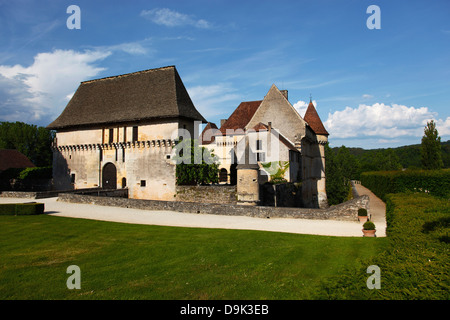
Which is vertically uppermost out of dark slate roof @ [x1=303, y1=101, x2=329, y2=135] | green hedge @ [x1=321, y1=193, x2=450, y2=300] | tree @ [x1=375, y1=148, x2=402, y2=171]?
dark slate roof @ [x1=303, y1=101, x2=329, y2=135]

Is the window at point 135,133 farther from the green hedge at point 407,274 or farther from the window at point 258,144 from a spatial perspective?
the green hedge at point 407,274

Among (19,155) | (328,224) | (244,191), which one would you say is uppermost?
(19,155)

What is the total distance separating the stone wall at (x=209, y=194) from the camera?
23188 mm

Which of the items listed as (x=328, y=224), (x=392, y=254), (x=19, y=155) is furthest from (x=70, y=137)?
(x=392, y=254)

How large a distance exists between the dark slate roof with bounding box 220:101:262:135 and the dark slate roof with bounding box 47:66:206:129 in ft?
17.7

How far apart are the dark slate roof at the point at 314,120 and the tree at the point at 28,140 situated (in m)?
51.2

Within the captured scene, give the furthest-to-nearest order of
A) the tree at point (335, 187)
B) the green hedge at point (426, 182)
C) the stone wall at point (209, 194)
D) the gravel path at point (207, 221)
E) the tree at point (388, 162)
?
the tree at point (388, 162) → the tree at point (335, 187) → the stone wall at point (209, 194) → the green hedge at point (426, 182) → the gravel path at point (207, 221)

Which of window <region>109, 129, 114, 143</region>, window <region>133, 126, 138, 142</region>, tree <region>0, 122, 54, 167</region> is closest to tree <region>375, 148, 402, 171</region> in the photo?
window <region>133, 126, 138, 142</region>

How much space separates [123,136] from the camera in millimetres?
31859

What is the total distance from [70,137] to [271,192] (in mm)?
26620

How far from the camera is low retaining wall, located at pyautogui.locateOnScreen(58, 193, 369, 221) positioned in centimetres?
1642

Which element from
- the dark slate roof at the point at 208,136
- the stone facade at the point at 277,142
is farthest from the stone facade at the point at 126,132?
the dark slate roof at the point at 208,136

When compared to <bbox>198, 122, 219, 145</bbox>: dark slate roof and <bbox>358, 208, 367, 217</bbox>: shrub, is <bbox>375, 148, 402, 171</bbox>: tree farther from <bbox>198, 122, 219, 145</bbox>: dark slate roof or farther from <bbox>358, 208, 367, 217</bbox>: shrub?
<bbox>358, 208, 367, 217</bbox>: shrub

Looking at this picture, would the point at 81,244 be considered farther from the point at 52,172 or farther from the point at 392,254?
the point at 52,172
